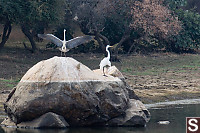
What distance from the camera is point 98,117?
16062mm

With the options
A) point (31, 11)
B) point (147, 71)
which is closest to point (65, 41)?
point (31, 11)

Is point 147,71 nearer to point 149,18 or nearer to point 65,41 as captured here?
point 149,18

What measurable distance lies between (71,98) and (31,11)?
1386 cm

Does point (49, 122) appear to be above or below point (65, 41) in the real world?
below

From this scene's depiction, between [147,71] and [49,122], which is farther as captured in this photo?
[147,71]

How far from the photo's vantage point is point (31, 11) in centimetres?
2838

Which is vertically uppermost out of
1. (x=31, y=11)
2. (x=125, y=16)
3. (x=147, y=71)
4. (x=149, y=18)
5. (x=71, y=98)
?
(x=31, y=11)

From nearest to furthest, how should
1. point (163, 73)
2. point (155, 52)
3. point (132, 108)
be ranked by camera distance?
point (132, 108)
point (163, 73)
point (155, 52)

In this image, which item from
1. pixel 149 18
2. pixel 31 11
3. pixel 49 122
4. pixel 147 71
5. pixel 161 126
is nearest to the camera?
pixel 49 122

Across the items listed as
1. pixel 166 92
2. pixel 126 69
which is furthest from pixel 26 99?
pixel 126 69

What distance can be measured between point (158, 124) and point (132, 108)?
1.04 metres

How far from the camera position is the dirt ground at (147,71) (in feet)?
75.9

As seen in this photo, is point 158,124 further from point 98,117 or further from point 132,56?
point 132,56

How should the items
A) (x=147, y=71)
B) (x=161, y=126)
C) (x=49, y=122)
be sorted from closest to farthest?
(x=49, y=122) → (x=161, y=126) → (x=147, y=71)
